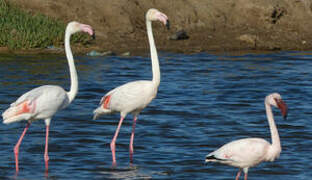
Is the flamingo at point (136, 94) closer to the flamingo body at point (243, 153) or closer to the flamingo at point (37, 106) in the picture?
the flamingo at point (37, 106)

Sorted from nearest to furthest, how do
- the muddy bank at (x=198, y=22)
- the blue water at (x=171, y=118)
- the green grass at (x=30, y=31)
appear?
the blue water at (x=171, y=118) < the green grass at (x=30, y=31) < the muddy bank at (x=198, y=22)

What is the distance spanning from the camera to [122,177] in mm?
10570

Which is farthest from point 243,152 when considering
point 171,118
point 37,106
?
point 171,118

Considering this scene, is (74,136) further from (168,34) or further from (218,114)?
(168,34)

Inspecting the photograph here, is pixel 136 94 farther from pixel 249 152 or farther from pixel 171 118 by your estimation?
pixel 171 118

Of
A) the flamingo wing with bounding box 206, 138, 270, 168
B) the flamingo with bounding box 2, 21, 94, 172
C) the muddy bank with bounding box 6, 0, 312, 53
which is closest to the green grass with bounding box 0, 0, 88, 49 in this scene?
the muddy bank with bounding box 6, 0, 312, 53

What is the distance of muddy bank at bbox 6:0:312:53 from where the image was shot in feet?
78.4

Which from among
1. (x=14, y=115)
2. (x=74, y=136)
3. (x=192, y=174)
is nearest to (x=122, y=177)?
(x=192, y=174)

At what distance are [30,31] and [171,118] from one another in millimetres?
8304

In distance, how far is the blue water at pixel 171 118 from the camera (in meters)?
11.2

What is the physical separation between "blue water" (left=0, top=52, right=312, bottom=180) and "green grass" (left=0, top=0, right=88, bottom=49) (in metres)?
1.10

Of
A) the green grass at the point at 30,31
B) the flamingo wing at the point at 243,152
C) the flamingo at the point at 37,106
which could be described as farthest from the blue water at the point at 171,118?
the flamingo wing at the point at 243,152

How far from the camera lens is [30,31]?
22141 millimetres

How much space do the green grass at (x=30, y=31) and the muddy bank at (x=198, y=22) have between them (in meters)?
0.91
